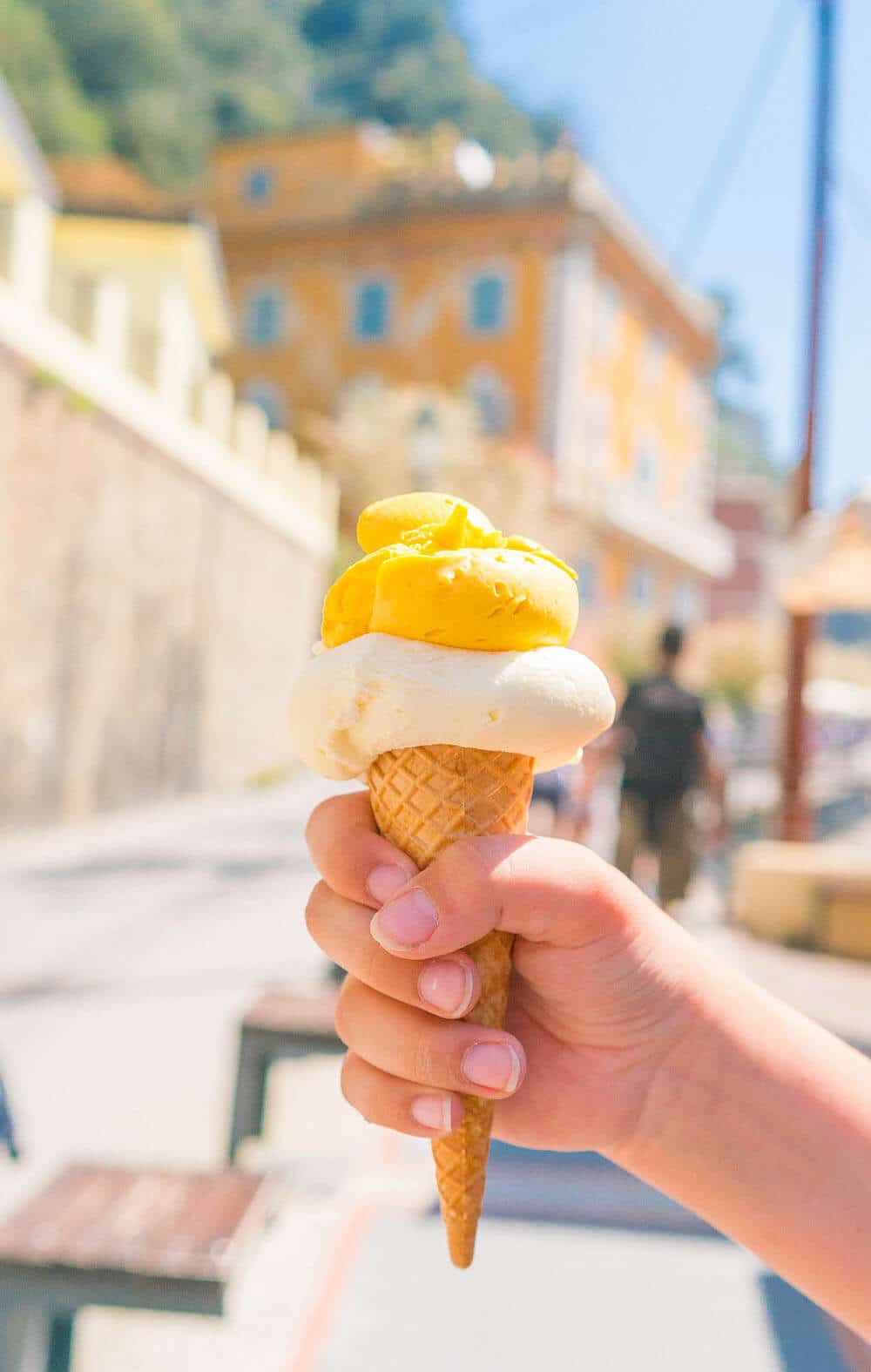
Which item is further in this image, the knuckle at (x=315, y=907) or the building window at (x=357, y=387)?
the building window at (x=357, y=387)

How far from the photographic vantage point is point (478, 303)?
34.4 m

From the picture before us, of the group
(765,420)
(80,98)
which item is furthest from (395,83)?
(765,420)

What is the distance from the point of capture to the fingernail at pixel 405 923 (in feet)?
4.38

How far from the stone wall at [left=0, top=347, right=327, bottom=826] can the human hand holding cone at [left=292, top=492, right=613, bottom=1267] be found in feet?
38.1

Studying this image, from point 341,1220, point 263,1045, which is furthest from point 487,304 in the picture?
point 341,1220

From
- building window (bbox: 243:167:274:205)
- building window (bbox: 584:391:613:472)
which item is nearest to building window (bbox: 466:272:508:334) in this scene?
building window (bbox: 584:391:613:472)

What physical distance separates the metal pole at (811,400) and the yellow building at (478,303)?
74.9 feet

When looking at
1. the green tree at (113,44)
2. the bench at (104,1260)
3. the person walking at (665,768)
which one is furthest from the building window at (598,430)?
the bench at (104,1260)

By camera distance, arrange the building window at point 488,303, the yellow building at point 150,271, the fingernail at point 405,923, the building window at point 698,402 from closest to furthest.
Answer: the fingernail at point 405,923 < the yellow building at point 150,271 < the building window at point 488,303 < the building window at point 698,402

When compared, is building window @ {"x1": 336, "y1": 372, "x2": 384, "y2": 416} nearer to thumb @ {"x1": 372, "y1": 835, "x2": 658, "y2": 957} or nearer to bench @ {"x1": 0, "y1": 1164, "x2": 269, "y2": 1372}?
bench @ {"x1": 0, "y1": 1164, "x2": 269, "y2": 1372}

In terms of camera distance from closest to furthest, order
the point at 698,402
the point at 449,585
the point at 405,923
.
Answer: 1. the point at 405,923
2. the point at 449,585
3. the point at 698,402

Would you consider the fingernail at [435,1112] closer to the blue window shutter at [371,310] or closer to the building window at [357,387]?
the building window at [357,387]

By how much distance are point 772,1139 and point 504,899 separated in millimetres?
521

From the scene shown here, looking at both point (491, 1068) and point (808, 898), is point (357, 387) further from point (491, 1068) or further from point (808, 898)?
point (491, 1068)
